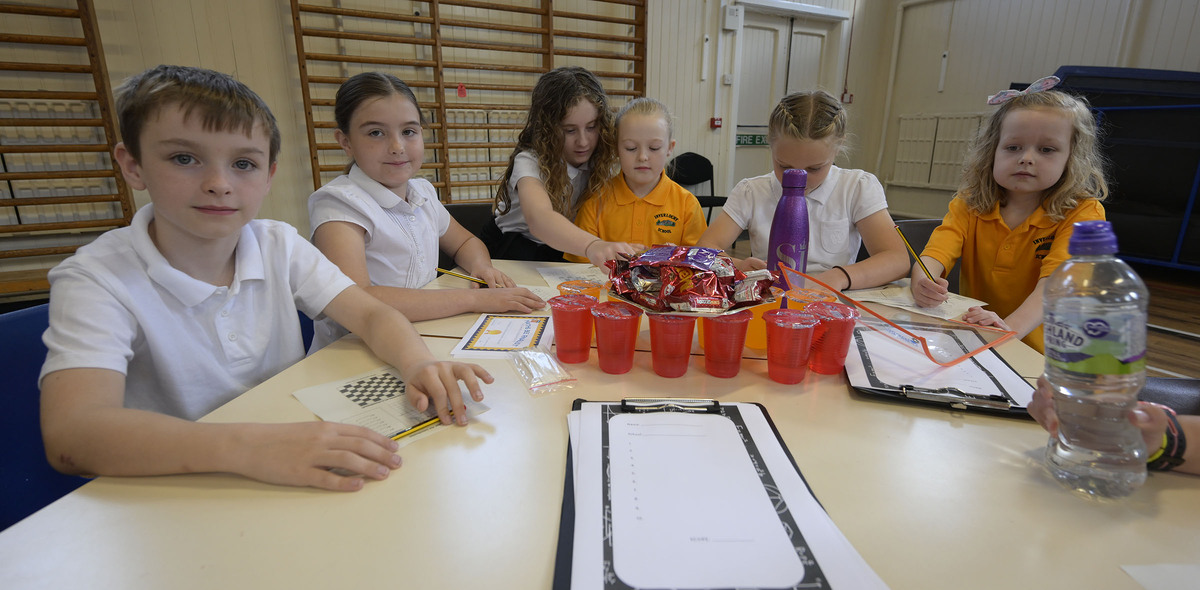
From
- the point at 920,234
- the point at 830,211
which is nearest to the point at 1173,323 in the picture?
the point at 920,234

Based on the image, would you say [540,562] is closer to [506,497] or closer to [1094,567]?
[506,497]

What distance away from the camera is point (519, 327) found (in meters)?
1.05

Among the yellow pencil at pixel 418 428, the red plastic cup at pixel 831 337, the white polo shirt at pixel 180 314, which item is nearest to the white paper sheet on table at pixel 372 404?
the yellow pencil at pixel 418 428

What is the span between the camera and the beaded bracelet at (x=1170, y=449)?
553 millimetres

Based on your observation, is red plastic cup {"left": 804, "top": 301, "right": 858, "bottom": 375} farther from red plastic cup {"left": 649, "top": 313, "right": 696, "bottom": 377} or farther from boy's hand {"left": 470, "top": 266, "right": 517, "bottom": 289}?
boy's hand {"left": 470, "top": 266, "right": 517, "bottom": 289}

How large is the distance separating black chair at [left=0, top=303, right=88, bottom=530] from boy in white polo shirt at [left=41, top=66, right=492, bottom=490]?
0.13m

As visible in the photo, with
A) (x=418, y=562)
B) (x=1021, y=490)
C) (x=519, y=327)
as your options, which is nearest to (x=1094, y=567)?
(x=1021, y=490)

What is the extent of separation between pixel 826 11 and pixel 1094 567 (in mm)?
5703

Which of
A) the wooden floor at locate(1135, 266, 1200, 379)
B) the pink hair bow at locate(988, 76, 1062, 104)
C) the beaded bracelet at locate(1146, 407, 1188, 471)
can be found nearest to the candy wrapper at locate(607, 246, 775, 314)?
the beaded bracelet at locate(1146, 407, 1188, 471)

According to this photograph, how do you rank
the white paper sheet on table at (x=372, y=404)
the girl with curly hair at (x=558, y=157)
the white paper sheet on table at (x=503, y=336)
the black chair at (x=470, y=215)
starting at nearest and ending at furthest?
the white paper sheet on table at (x=372, y=404) < the white paper sheet on table at (x=503, y=336) < the girl with curly hair at (x=558, y=157) < the black chair at (x=470, y=215)

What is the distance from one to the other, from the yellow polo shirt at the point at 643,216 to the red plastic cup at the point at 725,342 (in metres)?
0.98

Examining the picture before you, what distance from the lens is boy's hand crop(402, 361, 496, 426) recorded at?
2.26ft

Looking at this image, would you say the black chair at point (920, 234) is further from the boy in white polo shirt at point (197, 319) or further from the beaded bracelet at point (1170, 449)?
the boy in white polo shirt at point (197, 319)

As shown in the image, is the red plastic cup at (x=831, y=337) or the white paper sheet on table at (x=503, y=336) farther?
the white paper sheet on table at (x=503, y=336)
